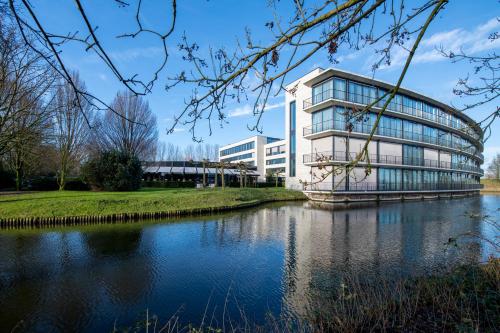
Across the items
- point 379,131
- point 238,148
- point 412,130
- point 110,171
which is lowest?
point 110,171

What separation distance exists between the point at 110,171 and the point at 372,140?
83.4ft

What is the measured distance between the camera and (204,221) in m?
15.0

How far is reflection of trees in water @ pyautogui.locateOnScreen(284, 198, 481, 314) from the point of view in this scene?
6184 millimetres

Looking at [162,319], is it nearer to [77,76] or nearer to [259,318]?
[259,318]

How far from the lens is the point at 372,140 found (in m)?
28.5

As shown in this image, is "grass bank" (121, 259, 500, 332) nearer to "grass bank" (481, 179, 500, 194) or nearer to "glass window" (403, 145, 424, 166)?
"glass window" (403, 145, 424, 166)

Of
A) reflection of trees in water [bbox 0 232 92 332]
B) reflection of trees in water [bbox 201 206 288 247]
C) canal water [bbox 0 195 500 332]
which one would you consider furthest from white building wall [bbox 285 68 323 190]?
reflection of trees in water [bbox 0 232 92 332]

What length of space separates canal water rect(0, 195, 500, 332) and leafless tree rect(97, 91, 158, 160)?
1610 cm

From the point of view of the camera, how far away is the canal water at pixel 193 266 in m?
5.16

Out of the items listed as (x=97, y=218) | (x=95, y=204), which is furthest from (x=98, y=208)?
(x=97, y=218)

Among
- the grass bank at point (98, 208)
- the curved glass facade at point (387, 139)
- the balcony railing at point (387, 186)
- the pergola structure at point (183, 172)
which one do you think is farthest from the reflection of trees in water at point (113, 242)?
the pergola structure at point (183, 172)

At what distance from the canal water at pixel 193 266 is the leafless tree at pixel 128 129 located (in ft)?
52.8

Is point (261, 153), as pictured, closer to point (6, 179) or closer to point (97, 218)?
point (6, 179)

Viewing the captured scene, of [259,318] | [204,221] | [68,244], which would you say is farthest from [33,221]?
[259,318]
